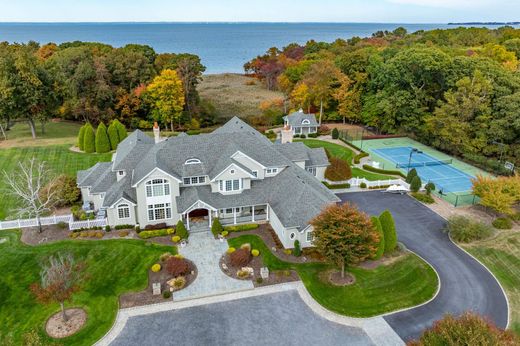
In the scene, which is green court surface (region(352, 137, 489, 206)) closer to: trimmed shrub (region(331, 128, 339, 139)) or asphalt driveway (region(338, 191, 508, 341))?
trimmed shrub (region(331, 128, 339, 139))

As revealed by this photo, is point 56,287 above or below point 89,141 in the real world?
below

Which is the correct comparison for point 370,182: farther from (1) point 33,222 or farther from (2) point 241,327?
(1) point 33,222

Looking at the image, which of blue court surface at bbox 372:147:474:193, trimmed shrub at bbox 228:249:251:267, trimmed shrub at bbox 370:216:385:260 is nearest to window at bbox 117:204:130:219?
trimmed shrub at bbox 228:249:251:267

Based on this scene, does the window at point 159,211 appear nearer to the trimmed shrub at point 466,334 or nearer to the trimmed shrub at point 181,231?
the trimmed shrub at point 181,231

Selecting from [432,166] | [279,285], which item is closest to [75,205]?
[279,285]

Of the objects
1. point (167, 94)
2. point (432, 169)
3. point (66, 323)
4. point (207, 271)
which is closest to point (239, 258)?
point (207, 271)

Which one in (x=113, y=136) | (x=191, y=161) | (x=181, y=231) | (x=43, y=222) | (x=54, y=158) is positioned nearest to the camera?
(x=181, y=231)
